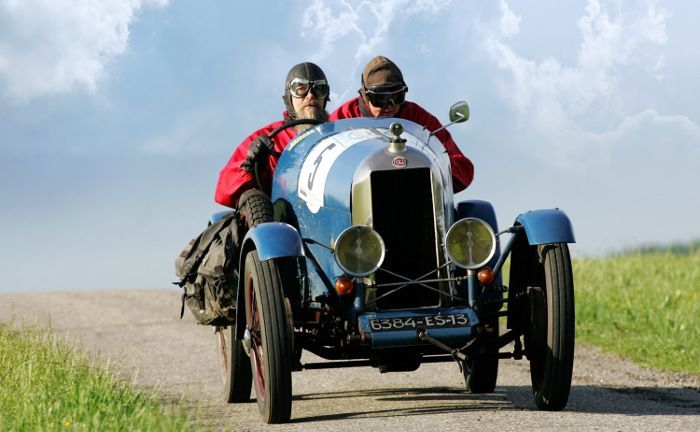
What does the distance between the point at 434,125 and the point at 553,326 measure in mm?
2206

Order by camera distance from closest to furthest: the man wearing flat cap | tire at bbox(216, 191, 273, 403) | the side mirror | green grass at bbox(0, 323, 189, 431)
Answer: green grass at bbox(0, 323, 189, 431)
the side mirror
tire at bbox(216, 191, 273, 403)
the man wearing flat cap

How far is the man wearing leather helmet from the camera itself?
8734 mm

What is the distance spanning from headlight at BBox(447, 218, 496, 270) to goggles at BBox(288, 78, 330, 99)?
2.00 m

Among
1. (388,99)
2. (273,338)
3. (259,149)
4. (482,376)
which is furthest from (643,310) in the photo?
(273,338)

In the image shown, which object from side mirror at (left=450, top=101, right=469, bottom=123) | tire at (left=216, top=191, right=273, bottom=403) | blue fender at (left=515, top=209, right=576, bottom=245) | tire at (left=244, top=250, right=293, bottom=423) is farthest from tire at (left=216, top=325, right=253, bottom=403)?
blue fender at (left=515, top=209, right=576, bottom=245)

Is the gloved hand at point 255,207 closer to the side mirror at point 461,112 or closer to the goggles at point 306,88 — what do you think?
the goggles at point 306,88

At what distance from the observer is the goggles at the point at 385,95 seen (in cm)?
896

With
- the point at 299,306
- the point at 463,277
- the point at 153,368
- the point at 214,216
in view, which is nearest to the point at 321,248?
the point at 299,306

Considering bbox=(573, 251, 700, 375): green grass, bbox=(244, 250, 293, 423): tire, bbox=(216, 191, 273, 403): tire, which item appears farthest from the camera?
bbox=(573, 251, 700, 375): green grass

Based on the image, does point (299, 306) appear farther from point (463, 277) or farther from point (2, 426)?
point (2, 426)

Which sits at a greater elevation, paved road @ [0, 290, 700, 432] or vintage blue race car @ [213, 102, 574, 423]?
vintage blue race car @ [213, 102, 574, 423]

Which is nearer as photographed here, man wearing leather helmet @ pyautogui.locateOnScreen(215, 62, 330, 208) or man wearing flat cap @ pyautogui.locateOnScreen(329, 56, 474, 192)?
man wearing leather helmet @ pyautogui.locateOnScreen(215, 62, 330, 208)

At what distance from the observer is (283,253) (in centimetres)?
740

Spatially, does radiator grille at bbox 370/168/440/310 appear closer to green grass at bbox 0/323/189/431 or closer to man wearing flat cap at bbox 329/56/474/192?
man wearing flat cap at bbox 329/56/474/192
